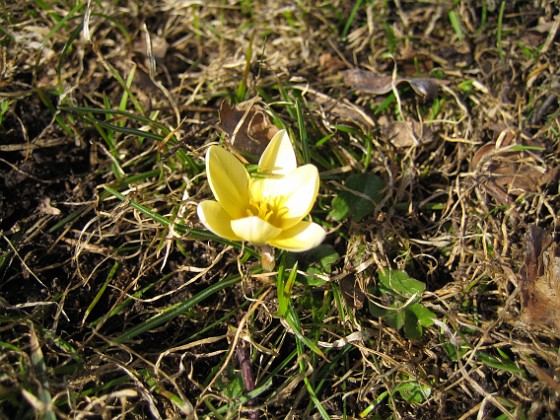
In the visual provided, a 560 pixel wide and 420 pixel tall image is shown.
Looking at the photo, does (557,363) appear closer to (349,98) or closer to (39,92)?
(349,98)

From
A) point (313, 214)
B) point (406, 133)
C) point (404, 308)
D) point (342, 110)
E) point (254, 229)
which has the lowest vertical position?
point (404, 308)

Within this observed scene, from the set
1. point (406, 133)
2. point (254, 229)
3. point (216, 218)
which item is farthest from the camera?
point (406, 133)

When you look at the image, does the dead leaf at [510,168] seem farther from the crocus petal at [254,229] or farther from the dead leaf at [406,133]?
the crocus petal at [254,229]

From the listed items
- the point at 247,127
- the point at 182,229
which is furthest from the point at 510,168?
the point at 182,229

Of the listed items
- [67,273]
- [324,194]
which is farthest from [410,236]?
[67,273]

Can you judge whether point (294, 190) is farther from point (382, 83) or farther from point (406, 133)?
point (382, 83)

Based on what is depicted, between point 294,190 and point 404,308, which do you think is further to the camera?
point 404,308

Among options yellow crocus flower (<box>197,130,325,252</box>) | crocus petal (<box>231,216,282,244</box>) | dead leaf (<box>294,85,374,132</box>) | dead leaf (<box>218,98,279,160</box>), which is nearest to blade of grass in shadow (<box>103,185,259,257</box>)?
yellow crocus flower (<box>197,130,325,252</box>)
